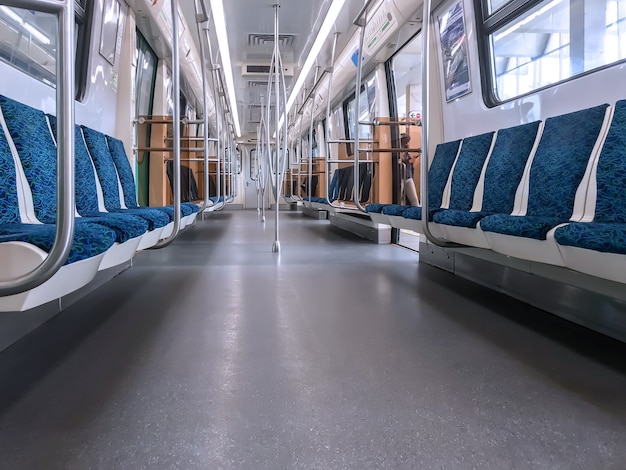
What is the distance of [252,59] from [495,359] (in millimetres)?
7601

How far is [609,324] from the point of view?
1808mm

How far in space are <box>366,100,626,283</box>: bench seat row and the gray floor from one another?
38 centimetres

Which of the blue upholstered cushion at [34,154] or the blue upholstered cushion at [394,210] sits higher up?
the blue upholstered cushion at [34,154]

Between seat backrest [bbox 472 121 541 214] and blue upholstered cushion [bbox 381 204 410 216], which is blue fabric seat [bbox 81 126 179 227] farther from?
seat backrest [bbox 472 121 541 214]

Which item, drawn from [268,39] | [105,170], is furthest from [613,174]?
[268,39]

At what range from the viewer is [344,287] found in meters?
2.78

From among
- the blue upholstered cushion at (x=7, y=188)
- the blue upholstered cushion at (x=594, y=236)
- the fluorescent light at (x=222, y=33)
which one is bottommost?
the blue upholstered cushion at (x=594, y=236)

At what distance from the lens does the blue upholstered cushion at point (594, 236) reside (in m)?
1.30

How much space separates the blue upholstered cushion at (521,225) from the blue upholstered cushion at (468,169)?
102 cm

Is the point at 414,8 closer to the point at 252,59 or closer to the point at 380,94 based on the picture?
the point at 380,94

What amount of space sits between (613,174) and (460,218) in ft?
2.31

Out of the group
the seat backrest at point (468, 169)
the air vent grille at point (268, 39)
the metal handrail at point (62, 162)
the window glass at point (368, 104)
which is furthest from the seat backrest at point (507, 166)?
the air vent grille at point (268, 39)

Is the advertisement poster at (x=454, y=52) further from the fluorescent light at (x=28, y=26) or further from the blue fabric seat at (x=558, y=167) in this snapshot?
the fluorescent light at (x=28, y=26)

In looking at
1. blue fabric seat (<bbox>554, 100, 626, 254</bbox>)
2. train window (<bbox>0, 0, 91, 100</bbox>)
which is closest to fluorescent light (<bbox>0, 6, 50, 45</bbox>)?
train window (<bbox>0, 0, 91, 100</bbox>)
